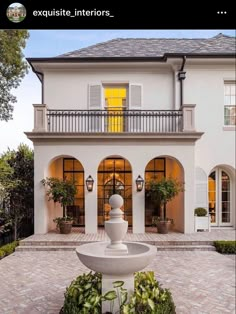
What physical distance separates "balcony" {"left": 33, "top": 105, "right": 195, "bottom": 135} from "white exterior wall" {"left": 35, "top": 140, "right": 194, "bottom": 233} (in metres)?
1.01

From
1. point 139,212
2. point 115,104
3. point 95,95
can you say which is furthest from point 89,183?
point 115,104

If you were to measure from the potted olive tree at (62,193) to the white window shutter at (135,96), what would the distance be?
14.9 feet

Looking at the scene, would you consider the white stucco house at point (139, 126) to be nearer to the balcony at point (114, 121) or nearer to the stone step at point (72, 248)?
the balcony at point (114, 121)

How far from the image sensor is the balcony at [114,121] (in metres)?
12.2

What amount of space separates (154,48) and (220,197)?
806 centimetres

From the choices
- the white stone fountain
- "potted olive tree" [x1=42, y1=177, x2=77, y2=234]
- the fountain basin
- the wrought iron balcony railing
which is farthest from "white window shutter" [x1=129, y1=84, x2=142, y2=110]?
the fountain basin

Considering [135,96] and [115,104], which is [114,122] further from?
[135,96]

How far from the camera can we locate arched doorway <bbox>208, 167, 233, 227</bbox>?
43.4 feet

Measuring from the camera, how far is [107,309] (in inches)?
175

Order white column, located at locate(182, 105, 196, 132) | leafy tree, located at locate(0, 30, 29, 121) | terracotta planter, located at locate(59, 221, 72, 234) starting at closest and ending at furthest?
terracotta planter, located at locate(59, 221, 72, 234) → white column, located at locate(182, 105, 196, 132) → leafy tree, located at locate(0, 30, 29, 121)

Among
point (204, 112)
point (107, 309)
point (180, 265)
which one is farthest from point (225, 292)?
point (204, 112)

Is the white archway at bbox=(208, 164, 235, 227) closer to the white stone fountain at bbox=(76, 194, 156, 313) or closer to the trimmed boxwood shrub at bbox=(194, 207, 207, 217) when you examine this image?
the trimmed boxwood shrub at bbox=(194, 207, 207, 217)

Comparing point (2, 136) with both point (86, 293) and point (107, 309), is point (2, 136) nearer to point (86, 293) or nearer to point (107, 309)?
point (86, 293)

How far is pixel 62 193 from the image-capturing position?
10906 millimetres
